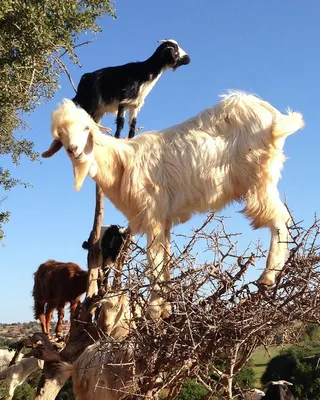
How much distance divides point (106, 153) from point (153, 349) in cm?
Answer: 158

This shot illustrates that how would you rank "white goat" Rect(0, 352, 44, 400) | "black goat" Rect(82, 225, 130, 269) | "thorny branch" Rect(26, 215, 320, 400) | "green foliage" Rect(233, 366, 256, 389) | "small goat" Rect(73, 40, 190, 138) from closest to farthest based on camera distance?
"thorny branch" Rect(26, 215, 320, 400)
"green foliage" Rect(233, 366, 256, 389)
"small goat" Rect(73, 40, 190, 138)
"black goat" Rect(82, 225, 130, 269)
"white goat" Rect(0, 352, 44, 400)

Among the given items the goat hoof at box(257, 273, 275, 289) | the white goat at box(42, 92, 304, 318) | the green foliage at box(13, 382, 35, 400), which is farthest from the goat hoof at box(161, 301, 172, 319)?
the green foliage at box(13, 382, 35, 400)

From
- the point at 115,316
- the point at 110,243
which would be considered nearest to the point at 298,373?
the point at 110,243

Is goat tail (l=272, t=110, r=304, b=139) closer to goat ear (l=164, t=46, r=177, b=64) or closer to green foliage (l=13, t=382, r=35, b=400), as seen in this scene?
goat ear (l=164, t=46, r=177, b=64)

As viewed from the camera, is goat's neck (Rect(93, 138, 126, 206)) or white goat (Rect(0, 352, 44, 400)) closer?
goat's neck (Rect(93, 138, 126, 206))

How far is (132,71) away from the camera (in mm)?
7109

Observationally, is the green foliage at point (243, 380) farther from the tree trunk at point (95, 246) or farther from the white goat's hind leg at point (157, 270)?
the tree trunk at point (95, 246)

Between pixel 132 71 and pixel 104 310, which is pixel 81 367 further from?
pixel 132 71

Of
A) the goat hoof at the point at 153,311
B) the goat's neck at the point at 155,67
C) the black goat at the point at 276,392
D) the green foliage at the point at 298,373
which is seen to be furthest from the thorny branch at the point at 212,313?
the green foliage at the point at 298,373

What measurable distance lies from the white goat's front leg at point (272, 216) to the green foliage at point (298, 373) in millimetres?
16386

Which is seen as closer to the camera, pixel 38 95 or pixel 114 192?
pixel 114 192

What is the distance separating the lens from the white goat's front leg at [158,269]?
4.23m

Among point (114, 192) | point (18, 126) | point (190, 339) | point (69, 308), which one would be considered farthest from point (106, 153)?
point (18, 126)

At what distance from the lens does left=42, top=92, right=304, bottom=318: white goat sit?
15.2ft
